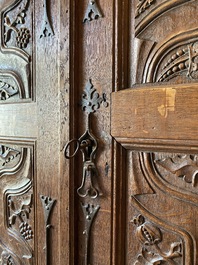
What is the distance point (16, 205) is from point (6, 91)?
11.5 inches

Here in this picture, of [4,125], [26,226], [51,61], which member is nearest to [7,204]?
[26,226]

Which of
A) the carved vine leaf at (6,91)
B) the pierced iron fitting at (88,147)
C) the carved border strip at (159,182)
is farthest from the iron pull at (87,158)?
the carved vine leaf at (6,91)

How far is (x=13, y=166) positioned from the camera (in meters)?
0.75

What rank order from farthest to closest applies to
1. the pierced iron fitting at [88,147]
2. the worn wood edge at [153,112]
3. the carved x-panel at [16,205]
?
the carved x-panel at [16,205] < the pierced iron fitting at [88,147] < the worn wood edge at [153,112]

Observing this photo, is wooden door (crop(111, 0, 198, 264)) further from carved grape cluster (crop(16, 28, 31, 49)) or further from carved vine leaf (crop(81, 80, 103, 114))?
carved grape cluster (crop(16, 28, 31, 49))

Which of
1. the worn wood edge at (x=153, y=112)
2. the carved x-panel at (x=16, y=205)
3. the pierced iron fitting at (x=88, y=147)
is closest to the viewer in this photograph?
the worn wood edge at (x=153, y=112)

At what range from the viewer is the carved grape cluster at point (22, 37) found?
690 millimetres

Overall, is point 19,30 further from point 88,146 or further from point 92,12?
point 88,146

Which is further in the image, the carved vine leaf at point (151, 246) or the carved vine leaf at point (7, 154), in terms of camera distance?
the carved vine leaf at point (7, 154)

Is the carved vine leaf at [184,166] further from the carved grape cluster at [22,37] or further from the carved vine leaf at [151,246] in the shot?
the carved grape cluster at [22,37]

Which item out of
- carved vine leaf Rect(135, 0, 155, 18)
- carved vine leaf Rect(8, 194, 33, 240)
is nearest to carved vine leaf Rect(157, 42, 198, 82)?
carved vine leaf Rect(135, 0, 155, 18)

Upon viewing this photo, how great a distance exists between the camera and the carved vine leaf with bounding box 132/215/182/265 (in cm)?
53

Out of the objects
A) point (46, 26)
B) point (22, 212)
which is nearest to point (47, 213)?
point (22, 212)

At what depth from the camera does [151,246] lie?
0.56 metres
